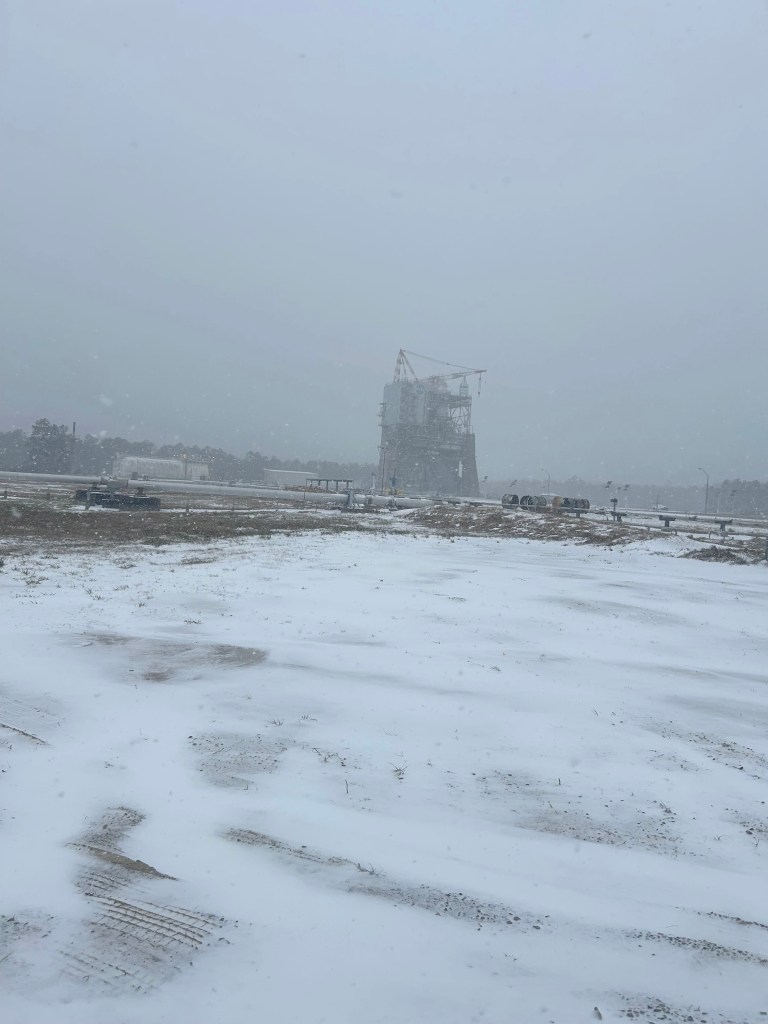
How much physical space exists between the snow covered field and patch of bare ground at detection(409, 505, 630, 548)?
1781cm

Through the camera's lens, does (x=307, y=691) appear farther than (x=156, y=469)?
No

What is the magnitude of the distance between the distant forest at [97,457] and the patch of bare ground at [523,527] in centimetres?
7222

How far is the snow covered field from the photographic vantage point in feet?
9.32

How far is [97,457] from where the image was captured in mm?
136000

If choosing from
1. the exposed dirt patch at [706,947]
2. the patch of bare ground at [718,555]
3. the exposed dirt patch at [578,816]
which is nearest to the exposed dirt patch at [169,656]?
the exposed dirt patch at [578,816]

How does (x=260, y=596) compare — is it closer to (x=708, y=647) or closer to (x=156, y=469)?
(x=708, y=647)

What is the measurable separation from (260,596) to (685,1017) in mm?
9019

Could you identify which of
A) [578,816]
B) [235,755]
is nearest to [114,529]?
[235,755]

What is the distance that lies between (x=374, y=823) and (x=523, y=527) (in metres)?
29.4

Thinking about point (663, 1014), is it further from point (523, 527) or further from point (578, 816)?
point (523, 527)

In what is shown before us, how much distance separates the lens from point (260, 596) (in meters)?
11.0

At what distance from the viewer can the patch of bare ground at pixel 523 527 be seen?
87.7 feet

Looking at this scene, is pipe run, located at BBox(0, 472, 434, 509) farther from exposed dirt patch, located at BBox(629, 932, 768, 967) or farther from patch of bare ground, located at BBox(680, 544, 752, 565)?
exposed dirt patch, located at BBox(629, 932, 768, 967)

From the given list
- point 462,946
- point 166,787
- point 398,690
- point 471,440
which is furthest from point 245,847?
point 471,440
